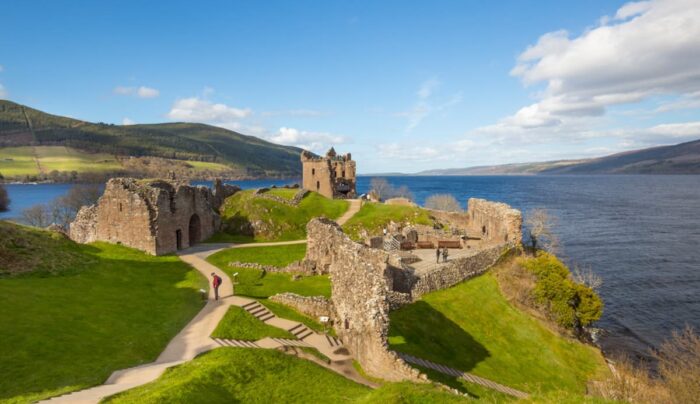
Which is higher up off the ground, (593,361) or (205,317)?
(205,317)

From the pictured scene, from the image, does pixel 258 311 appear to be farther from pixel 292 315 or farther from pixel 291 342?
pixel 291 342

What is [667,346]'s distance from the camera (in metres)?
32.5

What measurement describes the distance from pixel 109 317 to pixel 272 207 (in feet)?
104

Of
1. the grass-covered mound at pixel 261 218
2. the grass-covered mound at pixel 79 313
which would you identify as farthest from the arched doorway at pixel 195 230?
→ the grass-covered mound at pixel 79 313

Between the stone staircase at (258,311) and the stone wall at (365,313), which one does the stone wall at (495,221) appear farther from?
the stone staircase at (258,311)

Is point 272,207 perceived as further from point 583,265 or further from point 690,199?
point 690,199

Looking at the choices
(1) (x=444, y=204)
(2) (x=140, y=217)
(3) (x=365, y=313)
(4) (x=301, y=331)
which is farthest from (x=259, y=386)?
(1) (x=444, y=204)

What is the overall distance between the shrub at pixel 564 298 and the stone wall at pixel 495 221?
5.48 m

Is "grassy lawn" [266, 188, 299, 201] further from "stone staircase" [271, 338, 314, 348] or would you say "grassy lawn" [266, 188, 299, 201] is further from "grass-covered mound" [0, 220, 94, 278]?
"stone staircase" [271, 338, 314, 348]

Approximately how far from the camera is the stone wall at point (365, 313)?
17.1 meters

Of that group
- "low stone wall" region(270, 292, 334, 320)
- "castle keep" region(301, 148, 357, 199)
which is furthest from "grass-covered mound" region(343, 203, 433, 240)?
"low stone wall" region(270, 292, 334, 320)

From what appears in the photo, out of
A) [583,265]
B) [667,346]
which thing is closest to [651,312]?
A: [667,346]

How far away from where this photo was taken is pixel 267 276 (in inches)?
1318

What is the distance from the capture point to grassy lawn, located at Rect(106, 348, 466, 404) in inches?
488
